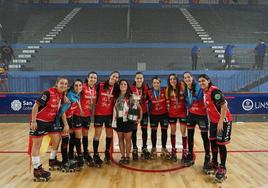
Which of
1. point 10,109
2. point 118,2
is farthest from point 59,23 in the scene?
point 10,109

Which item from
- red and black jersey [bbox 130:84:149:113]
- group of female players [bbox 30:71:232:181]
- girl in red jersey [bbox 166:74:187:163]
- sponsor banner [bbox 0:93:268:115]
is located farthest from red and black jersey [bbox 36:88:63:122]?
sponsor banner [bbox 0:93:268:115]

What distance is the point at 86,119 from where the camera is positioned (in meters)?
5.60

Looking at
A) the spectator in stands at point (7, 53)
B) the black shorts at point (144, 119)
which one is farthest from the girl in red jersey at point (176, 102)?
the spectator in stands at point (7, 53)

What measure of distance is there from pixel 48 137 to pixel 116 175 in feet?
4.19

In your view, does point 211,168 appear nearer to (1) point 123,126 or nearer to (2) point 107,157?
(1) point 123,126

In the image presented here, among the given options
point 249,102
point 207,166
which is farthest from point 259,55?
point 207,166

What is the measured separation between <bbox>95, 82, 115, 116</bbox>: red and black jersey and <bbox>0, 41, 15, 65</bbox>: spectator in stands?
9.52 m

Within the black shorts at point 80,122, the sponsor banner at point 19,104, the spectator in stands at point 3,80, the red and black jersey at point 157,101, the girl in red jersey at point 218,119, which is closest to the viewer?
the girl in red jersey at point 218,119

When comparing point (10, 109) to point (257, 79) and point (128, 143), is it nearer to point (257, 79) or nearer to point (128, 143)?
point (128, 143)

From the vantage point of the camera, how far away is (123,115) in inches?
220

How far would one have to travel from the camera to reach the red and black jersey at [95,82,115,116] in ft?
18.5

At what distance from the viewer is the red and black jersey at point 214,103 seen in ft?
15.8

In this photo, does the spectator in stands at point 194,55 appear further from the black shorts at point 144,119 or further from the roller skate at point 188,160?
the roller skate at point 188,160

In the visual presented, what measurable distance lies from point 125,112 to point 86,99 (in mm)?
694
